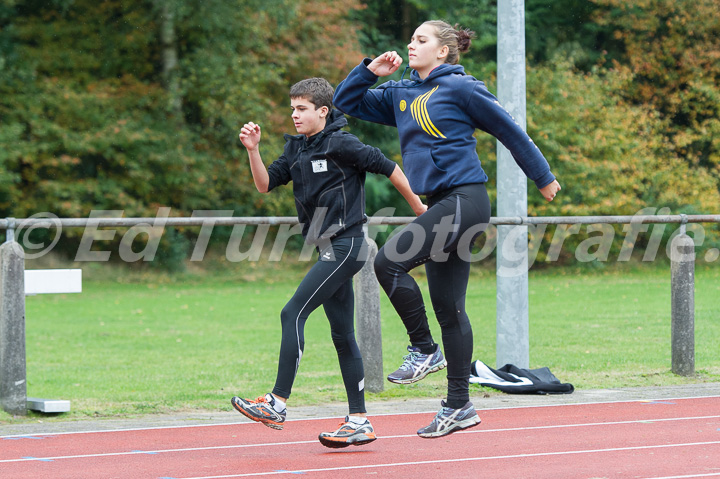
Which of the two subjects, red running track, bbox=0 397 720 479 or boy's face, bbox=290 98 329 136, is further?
boy's face, bbox=290 98 329 136

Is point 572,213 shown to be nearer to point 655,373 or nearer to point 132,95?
point 132,95

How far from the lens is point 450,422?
5.64 meters

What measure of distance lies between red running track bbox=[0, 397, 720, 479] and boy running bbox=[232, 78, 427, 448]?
0.36 metres

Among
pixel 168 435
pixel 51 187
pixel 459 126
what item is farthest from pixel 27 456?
pixel 51 187

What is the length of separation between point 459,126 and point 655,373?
4.91m

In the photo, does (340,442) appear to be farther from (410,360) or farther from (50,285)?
(50,285)

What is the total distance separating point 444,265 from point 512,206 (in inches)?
138

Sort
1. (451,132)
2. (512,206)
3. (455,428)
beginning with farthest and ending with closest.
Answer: (512,206), (455,428), (451,132)

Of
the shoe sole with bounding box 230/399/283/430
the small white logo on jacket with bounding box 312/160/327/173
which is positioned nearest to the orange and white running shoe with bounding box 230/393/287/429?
the shoe sole with bounding box 230/399/283/430

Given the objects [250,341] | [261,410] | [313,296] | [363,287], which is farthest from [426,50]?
[250,341]

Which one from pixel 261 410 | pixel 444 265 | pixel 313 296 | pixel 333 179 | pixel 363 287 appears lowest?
pixel 261 410

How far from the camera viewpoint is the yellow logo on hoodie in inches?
218

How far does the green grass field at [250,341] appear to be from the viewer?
907 cm

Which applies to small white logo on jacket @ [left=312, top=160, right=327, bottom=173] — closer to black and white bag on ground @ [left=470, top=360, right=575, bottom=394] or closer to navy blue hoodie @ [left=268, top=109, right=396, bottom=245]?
navy blue hoodie @ [left=268, top=109, right=396, bottom=245]
